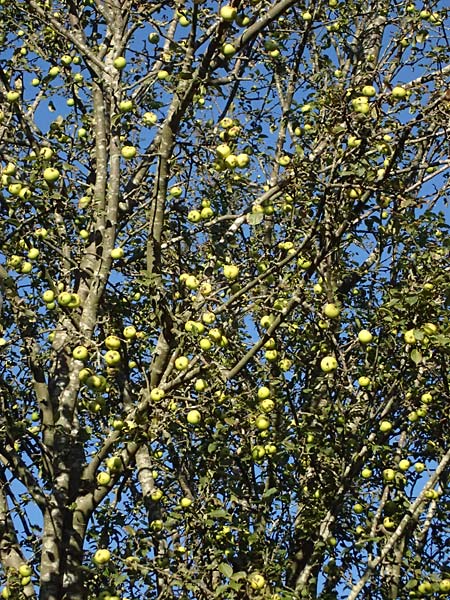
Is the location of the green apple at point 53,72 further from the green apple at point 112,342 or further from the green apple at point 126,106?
the green apple at point 112,342

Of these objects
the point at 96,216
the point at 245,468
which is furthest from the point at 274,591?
the point at 96,216

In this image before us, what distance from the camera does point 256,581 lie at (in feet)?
17.3

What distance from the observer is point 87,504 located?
5918 millimetres

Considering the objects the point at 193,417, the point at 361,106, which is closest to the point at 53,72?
the point at 361,106

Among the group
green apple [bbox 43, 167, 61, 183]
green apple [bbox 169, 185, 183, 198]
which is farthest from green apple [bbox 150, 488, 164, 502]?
green apple [bbox 43, 167, 61, 183]

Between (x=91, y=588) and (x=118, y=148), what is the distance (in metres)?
3.28

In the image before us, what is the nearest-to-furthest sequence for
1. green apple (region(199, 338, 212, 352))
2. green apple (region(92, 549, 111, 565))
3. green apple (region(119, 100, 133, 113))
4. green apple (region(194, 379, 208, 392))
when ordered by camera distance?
green apple (region(199, 338, 212, 352)) → green apple (region(194, 379, 208, 392)) → green apple (region(92, 549, 111, 565)) → green apple (region(119, 100, 133, 113))

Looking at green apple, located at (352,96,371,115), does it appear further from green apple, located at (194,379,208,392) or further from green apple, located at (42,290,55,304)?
green apple, located at (42,290,55,304)

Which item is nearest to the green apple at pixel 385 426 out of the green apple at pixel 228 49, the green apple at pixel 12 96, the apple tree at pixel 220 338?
the apple tree at pixel 220 338

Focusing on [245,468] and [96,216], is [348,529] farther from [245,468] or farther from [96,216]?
[96,216]

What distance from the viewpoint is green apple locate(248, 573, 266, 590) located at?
5.27 m

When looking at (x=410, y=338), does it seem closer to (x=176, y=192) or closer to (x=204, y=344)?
(x=204, y=344)

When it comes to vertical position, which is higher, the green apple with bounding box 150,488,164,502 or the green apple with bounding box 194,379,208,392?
the green apple with bounding box 194,379,208,392

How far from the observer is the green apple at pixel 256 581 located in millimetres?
5273
